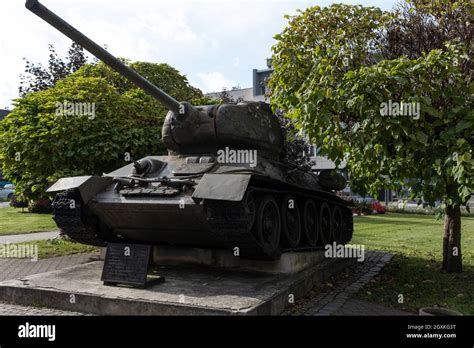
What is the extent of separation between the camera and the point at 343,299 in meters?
7.60

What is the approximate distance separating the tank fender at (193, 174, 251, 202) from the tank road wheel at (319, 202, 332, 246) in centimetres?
397

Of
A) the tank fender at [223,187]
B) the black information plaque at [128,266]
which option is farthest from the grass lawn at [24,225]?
the tank fender at [223,187]

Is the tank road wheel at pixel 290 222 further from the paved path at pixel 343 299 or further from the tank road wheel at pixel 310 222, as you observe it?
the paved path at pixel 343 299

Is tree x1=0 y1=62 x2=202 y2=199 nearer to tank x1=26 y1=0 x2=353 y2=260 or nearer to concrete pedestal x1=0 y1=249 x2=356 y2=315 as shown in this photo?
tank x1=26 y1=0 x2=353 y2=260

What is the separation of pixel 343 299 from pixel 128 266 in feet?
11.4

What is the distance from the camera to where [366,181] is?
9062 mm

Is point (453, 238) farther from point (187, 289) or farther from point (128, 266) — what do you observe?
point (128, 266)

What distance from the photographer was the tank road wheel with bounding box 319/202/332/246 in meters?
10.4

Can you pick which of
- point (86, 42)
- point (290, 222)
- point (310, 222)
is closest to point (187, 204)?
point (290, 222)

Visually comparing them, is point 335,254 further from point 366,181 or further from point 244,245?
point 244,245

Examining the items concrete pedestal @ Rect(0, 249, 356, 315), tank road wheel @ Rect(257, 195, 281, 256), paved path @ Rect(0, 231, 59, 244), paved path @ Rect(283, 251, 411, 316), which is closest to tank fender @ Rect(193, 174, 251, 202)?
tank road wheel @ Rect(257, 195, 281, 256)

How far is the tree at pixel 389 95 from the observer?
714 centimetres

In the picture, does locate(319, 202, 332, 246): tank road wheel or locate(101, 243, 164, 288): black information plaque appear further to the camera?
locate(319, 202, 332, 246): tank road wheel
